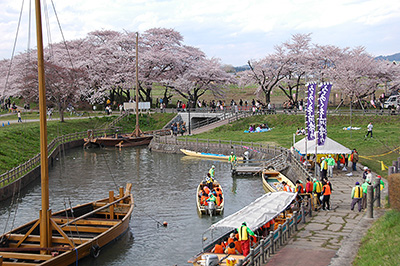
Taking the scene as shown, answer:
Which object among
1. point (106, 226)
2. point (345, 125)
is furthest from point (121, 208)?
point (345, 125)

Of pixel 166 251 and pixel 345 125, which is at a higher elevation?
pixel 345 125

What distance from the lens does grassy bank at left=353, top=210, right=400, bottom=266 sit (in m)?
13.8

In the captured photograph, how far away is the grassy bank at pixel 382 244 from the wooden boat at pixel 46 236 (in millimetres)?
10465

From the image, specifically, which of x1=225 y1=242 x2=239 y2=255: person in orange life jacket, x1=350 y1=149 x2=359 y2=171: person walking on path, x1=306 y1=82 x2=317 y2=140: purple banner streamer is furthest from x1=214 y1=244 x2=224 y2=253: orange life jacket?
x1=350 y1=149 x2=359 y2=171: person walking on path

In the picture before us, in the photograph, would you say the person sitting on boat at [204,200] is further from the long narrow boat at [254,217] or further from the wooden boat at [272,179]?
the wooden boat at [272,179]

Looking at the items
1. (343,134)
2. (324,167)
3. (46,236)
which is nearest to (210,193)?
(324,167)

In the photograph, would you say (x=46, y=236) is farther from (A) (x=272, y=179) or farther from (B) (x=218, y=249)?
(A) (x=272, y=179)

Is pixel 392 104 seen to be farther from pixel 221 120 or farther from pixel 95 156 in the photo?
pixel 95 156

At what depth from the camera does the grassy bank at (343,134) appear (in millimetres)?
36784

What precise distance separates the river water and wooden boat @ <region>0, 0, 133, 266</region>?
995 mm

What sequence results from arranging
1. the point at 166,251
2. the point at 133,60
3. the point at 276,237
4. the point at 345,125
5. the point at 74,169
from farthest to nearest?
the point at 133,60, the point at 345,125, the point at 74,169, the point at 166,251, the point at 276,237

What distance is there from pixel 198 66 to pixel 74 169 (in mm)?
37388

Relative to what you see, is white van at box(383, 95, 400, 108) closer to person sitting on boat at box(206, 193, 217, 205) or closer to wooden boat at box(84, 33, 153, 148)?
wooden boat at box(84, 33, 153, 148)

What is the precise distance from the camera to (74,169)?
41.2 meters
